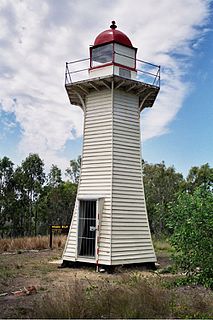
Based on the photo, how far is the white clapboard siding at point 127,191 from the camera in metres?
12.4

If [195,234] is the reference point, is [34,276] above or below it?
below

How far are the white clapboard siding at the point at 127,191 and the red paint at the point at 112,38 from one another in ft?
6.29

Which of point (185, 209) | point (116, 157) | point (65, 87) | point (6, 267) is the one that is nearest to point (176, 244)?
point (185, 209)

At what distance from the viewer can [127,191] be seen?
13.0 metres

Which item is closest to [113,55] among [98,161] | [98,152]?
[98,152]

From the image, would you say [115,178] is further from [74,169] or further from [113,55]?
[74,169]

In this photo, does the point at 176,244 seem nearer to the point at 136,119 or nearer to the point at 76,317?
the point at 76,317

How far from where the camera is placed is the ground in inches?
273

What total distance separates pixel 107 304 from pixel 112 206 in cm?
650

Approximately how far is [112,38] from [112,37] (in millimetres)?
57

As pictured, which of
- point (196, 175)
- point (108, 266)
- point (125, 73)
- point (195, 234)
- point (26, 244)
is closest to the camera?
point (195, 234)

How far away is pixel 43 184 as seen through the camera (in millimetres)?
32219

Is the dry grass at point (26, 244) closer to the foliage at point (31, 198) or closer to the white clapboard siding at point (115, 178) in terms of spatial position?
the white clapboard siding at point (115, 178)

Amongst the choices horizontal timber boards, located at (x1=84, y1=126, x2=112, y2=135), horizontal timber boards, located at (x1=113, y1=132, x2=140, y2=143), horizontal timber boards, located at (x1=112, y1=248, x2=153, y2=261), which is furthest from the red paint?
horizontal timber boards, located at (x1=112, y1=248, x2=153, y2=261)
